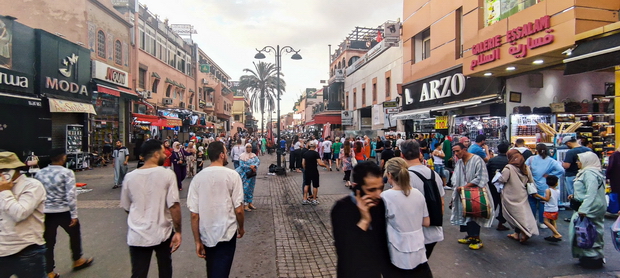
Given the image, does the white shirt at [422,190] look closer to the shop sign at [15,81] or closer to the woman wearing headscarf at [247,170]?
the woman wearing headscarf at [247,170]

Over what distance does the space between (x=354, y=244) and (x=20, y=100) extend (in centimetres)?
1542

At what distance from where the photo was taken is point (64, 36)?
52.5ft

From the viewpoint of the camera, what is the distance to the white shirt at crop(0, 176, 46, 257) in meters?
2.94

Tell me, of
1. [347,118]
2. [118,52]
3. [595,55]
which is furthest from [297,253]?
[347,118]

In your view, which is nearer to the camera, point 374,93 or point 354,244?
point 354,244

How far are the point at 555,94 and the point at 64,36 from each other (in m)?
22.0

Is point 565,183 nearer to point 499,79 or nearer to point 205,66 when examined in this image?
point 499,79

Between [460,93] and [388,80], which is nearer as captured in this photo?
[460,93]

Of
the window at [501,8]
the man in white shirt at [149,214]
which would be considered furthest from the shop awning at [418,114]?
the man in white shirt at [149,214]

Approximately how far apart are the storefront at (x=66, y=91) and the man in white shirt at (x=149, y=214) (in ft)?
47.2

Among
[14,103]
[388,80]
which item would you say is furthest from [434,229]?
[388,80]

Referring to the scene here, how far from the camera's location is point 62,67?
15.1 metres

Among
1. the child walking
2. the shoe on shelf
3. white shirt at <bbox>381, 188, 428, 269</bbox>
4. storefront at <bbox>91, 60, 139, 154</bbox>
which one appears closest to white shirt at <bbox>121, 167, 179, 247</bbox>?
white shirt at <bbox>381, 188, 428, 269</bbox>

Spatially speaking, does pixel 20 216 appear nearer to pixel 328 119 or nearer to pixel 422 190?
pixel 422 190
